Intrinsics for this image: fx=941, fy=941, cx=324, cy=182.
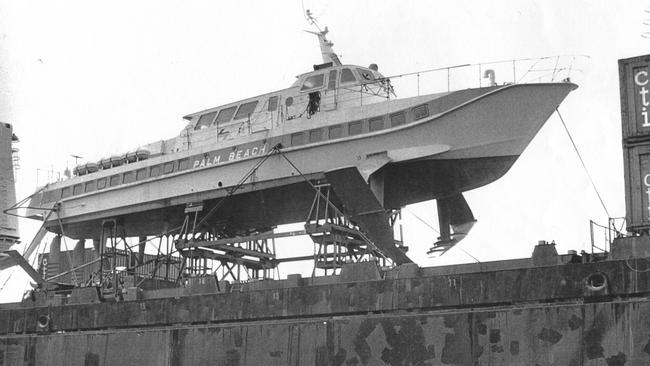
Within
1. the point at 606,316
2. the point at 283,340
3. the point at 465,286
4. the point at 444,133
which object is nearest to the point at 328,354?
the point at 283,340

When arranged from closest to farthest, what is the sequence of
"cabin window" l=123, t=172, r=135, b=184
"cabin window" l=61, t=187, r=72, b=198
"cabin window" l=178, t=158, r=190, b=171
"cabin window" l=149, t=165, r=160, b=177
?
"cabin window" l=178, t=158, r=190, b=171 → "cabin window" l=149, t=165, r=160, b=177 → "cabin window" l=123, t=172, r=135, b=184 → "cabin window" l=61, t=187, r=72, b=198

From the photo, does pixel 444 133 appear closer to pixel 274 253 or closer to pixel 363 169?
pixel 363 169

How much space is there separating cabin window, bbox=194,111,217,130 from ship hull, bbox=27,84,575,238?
2059 mm

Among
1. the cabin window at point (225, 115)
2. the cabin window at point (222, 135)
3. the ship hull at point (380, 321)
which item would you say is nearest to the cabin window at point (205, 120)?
the cabin window at point (225, 115)

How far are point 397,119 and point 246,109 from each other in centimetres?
777

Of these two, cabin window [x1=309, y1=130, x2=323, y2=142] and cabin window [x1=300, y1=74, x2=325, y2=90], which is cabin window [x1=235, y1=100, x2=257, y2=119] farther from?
cabin window [x1=309, y1=130, x2=323, y2=142]

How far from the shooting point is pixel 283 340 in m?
26.6

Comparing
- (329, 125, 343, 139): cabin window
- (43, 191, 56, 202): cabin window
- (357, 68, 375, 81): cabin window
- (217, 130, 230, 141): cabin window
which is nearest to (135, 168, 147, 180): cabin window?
(217, 130, 230, 141): cabin window

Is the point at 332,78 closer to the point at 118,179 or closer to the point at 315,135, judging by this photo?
the point at 315,135

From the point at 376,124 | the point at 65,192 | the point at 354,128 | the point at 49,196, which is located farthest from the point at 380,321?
the point at 49,196

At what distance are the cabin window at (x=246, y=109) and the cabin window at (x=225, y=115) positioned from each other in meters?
0.34

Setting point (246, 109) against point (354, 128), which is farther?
point (246, 109)

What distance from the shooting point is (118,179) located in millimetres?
40156

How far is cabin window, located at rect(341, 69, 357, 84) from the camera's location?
35.1 metres
